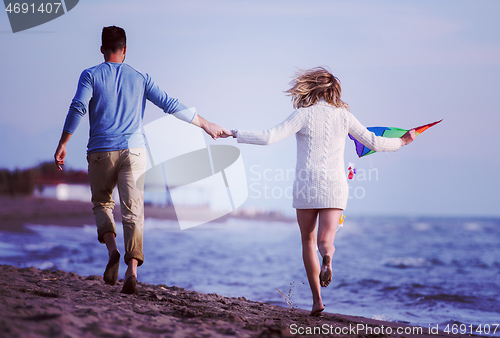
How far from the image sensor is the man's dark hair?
3123 millimetres

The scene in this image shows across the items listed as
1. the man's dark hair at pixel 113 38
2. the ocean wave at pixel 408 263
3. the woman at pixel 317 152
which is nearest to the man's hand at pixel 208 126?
the woman at pixel 317 152

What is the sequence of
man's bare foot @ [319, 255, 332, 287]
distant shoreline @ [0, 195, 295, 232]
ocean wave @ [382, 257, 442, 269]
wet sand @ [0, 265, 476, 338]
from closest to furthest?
wet sand @ [0, 265, 476, 338]
man's bare foot @ [319, 255, 332, 287]
ocean wave @ [382, 257, 442, 269]
distant shoreline @ [0, 195, 295, 232]

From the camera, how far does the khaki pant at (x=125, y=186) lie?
3.04 meters

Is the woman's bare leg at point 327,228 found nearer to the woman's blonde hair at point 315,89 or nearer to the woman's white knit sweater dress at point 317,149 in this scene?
the woman's white knit sweater dress at point 317,149

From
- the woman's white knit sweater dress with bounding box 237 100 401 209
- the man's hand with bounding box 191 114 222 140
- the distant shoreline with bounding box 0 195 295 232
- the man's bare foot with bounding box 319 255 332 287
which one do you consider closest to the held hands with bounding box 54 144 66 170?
the man's hand with bounding box 191 114 222 140

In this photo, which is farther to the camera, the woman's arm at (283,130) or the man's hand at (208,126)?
the man's hand at (208,126)

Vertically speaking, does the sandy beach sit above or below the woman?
below

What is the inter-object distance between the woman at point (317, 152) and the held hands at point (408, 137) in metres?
0.40

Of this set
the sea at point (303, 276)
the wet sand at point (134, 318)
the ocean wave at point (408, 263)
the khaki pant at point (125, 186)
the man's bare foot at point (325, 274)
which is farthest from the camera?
the ocean wave at point (408, 263)

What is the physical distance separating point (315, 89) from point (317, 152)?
49 cm

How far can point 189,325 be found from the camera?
6.96ft

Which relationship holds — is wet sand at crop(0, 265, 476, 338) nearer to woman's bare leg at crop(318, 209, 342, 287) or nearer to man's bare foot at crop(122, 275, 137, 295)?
man's bare foot at crop(122, 275, 137, 295)

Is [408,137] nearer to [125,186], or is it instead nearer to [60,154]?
[125,186]

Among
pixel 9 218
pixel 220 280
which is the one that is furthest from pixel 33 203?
pixel 220 280
